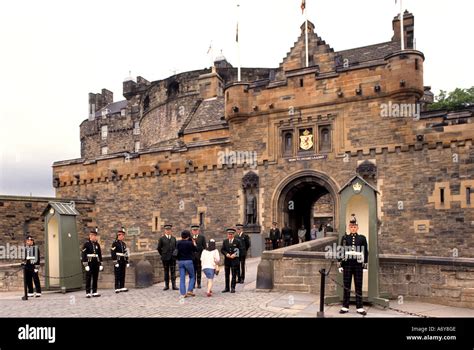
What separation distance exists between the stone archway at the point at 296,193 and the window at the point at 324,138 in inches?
44.8

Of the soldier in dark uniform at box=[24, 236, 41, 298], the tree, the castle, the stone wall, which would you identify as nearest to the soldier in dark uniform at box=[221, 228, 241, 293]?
the soldier in dark uniform at box=[24, 236, 41, 298]

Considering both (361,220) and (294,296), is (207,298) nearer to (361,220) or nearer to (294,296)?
(294,296)

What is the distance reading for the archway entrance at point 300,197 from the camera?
66.0 ft

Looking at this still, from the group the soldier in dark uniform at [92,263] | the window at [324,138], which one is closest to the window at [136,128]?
the window at [324,138]

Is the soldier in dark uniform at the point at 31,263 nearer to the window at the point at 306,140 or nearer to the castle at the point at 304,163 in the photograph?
the castle at the point at 304,163

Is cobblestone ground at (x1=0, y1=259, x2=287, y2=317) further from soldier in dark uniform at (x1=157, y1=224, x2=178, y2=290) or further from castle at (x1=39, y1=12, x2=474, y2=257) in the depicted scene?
castle at (x1=39, y1=12, x2=474, y2=257)

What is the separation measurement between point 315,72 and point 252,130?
3.94 metres

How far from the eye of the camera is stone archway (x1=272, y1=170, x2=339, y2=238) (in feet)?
65.5

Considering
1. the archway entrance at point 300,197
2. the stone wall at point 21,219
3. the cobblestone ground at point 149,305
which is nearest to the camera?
the cobblestone ground at point 149,305

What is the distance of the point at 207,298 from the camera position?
34.6 feet

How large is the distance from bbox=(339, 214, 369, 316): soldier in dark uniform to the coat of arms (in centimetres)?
1208

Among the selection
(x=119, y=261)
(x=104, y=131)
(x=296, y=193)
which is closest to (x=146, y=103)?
(x=104, y=131)

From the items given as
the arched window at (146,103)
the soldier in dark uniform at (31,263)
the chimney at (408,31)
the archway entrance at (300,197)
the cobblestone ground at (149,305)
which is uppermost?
the chimney at (408,31)
